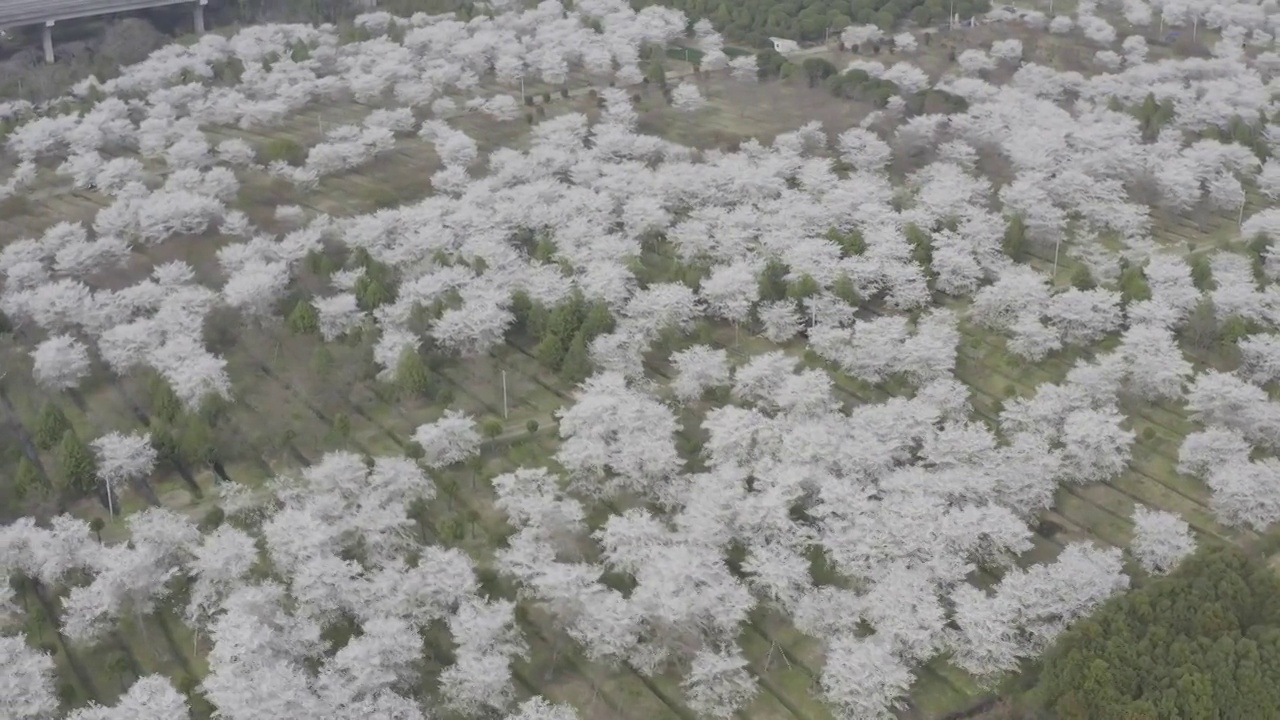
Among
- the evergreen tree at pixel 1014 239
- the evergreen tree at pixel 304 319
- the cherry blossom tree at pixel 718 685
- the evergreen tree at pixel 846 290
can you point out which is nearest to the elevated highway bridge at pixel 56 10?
the evergreen tree at pixel 304 319

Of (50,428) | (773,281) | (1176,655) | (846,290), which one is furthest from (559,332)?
(1176,655)

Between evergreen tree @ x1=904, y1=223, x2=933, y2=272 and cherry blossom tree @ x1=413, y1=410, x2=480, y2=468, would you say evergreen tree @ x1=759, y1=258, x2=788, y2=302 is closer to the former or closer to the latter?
evergreen tree @ x1=904, y1=223, x2=933, y2=272

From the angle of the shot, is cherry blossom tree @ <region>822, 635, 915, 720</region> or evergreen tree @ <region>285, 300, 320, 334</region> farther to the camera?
evergreen tree @ <region>285, 300, 320, 334</region>

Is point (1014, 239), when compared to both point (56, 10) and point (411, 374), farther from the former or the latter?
point (56, 10)

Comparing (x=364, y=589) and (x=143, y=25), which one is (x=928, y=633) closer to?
(x=364, y=589)

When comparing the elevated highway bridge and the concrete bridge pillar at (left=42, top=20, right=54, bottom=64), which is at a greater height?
the elevated highway bridge

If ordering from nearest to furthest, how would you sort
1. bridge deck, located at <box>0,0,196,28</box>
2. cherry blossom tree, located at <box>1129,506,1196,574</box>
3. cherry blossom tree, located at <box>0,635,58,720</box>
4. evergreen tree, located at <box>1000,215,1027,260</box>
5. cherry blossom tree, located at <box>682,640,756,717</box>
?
cherry blossom tree, located at <box>0,635,58,720</box> < cherry blossom tree, located at <box>682,640,756,717</box> < cherry blossom tree, located at <box>1129,506,1196,574</box> < evergreen tree, located at <box>1000,215,1027,260</box> < bridge deck, located at <box>0,0,196,28</box>

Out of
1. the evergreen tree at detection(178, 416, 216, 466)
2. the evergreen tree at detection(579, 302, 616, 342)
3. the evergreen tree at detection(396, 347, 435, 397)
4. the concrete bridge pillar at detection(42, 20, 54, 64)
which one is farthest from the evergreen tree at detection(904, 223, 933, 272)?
the concrete bridge pillar at detection(42, 20, 54, 64)
